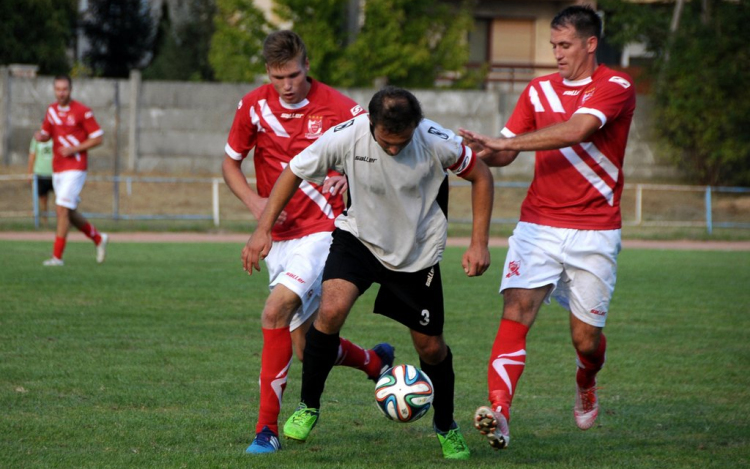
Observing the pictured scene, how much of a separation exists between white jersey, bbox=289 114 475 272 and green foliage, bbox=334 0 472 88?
2241 centimetres

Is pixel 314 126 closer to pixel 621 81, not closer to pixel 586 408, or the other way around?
pixel 621 81

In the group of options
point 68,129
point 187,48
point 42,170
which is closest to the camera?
point 68,129

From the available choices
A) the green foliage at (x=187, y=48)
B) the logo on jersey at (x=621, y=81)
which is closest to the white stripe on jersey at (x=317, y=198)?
the logo on jersey at (x=621, y=81)

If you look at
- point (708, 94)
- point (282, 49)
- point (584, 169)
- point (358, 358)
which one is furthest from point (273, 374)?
point (708, 94)

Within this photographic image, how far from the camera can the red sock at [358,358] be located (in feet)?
21.4

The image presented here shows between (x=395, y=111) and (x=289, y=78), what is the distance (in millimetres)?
1430

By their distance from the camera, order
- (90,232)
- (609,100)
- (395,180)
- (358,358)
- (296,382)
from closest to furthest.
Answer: (395,180), (609,100), (358,358), (296,382), (90,232)

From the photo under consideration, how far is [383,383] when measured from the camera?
537 centimetres

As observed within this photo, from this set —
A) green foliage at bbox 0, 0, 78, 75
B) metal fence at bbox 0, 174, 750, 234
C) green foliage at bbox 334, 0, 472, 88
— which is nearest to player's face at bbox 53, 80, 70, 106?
metal fence at bbox 0, 174, 750, 234

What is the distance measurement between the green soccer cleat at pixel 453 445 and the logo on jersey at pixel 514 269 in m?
0.90

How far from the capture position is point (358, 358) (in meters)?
6.64

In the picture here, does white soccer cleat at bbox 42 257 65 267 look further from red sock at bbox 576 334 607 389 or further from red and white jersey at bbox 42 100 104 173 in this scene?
red sock at bbox 576 334 607 389

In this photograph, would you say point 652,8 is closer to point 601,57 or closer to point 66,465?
point 601,57

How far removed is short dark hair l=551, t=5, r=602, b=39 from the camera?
5.78m
